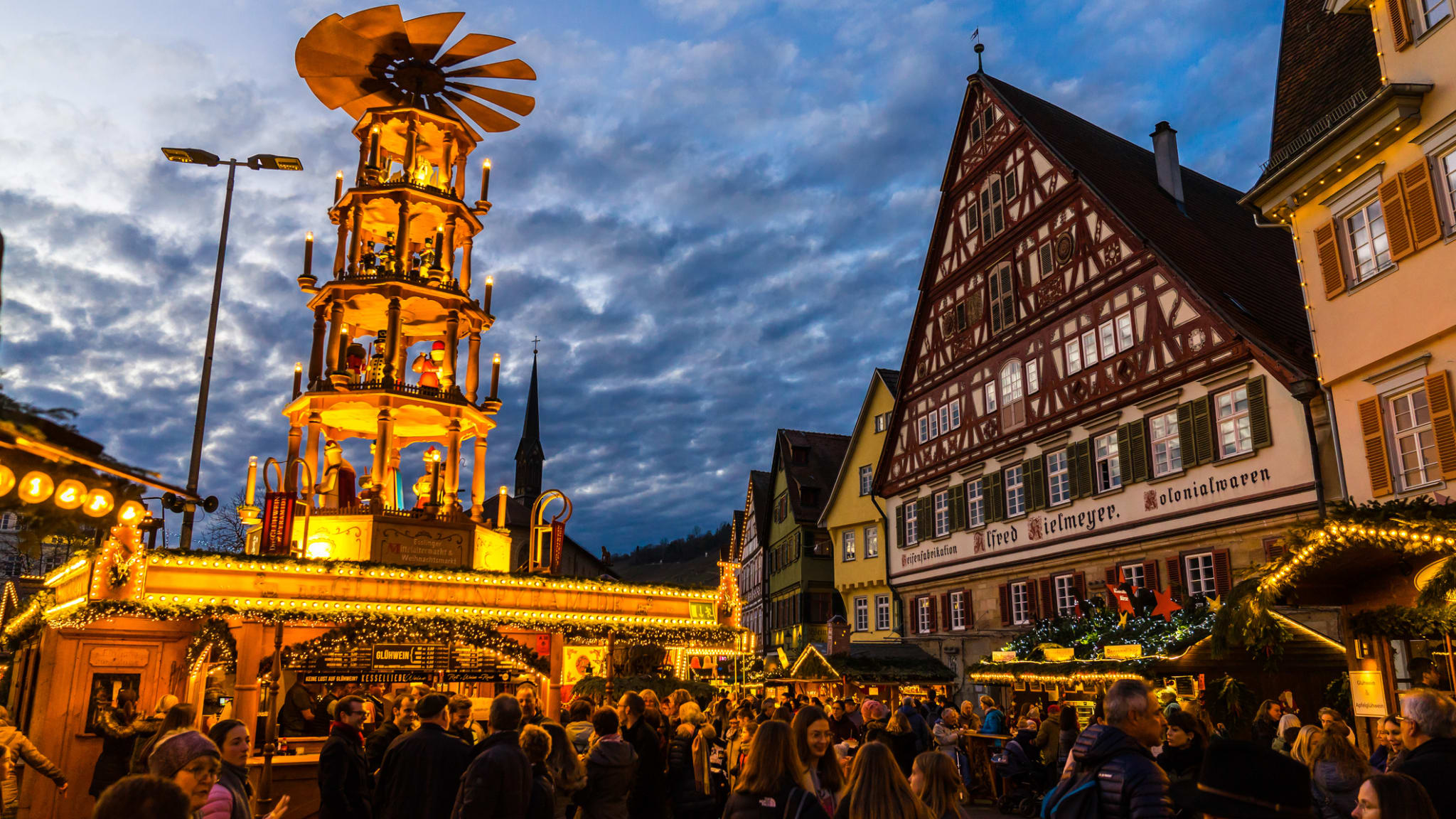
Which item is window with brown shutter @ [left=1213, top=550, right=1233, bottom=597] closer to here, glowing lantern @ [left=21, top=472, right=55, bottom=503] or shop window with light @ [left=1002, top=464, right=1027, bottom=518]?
shop window with light @ [left=1002, top=464, right=1027, bottom=518]

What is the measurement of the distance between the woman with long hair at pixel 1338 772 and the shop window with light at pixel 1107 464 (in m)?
16.2

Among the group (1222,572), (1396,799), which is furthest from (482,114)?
(1396,799)

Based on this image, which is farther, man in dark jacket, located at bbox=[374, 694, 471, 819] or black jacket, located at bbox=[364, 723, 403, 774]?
black jacket, located at bbox=[364, 723, 403, 774]

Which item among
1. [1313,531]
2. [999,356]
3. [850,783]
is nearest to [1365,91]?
[1313,531]

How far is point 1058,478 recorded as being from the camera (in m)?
24.8

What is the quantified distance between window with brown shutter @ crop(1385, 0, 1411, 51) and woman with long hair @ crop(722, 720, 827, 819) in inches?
579

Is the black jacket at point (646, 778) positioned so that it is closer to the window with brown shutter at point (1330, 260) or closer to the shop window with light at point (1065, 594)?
the window with brown shutter at point (1330, 260)

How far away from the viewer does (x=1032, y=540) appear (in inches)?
1003

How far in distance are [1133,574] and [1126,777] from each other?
19580 millimetres

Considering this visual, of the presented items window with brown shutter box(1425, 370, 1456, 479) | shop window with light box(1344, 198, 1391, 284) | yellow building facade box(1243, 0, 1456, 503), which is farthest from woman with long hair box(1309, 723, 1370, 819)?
shop window with light box(1344, 198, 1391, 284)

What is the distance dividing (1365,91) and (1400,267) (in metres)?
2.74

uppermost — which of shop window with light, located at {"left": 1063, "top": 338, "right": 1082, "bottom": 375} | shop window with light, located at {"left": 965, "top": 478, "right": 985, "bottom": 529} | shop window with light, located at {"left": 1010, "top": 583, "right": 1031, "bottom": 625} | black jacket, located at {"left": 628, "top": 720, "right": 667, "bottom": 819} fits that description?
shop window with light, located at {"left": 1063, "top": 338, "right": 1082, "bottom": 375}

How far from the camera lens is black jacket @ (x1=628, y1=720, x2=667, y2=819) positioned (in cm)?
795

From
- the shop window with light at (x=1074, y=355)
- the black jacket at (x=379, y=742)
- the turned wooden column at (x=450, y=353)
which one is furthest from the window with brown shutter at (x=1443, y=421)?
the turned wooden column at (x=450, y=353)
